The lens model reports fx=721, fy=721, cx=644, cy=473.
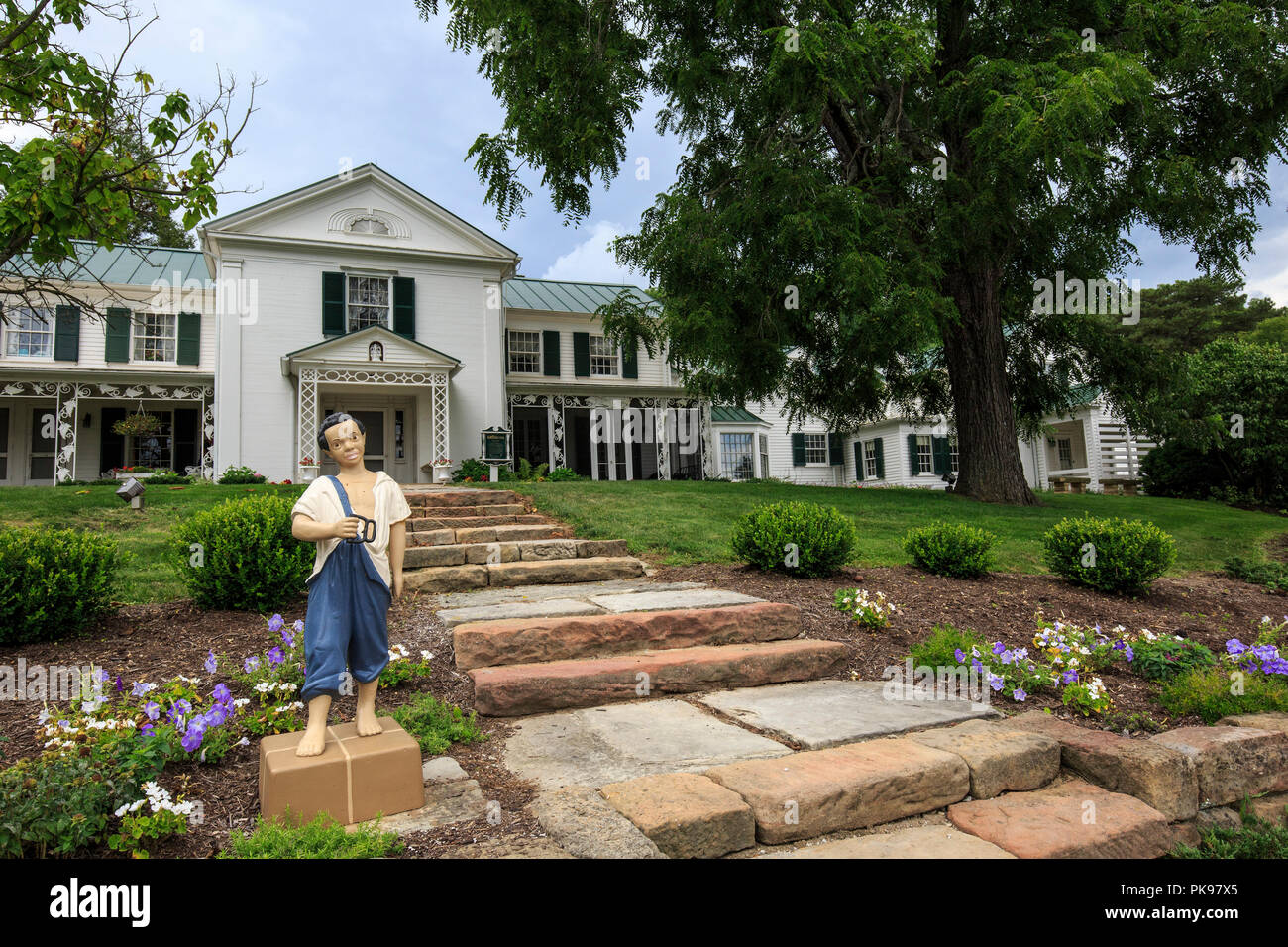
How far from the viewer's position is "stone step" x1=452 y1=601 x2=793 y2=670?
4.37 meters

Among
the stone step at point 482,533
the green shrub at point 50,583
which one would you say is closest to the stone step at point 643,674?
the green shrub at point 50,583

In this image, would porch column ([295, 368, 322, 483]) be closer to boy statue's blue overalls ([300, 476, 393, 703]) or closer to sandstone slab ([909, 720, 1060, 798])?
boy statue's blue overalls ([300, 476, 393, 703])

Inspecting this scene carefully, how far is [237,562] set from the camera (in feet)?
17.5

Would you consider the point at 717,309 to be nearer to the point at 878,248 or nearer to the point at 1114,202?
the point at 878,248

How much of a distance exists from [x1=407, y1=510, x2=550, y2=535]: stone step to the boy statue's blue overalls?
5078mm

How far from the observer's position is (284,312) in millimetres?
16906

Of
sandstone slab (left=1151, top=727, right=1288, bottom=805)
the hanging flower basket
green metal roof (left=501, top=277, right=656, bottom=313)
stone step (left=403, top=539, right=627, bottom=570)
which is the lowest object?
Answer: sandstone slab (left=1151, top=727, right=1288, bottom=805)

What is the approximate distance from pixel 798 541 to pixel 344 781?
195 inches

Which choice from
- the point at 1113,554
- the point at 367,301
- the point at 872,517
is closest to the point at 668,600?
the point at 1113,554

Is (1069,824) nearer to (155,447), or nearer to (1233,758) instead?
(1233,758)

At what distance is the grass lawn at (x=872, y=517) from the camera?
848cm

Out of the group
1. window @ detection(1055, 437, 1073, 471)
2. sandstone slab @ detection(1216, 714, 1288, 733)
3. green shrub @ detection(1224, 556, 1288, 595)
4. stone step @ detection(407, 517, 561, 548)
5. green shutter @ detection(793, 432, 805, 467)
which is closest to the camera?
sandstone slab @ detection(1216, 714, 1288, 733)

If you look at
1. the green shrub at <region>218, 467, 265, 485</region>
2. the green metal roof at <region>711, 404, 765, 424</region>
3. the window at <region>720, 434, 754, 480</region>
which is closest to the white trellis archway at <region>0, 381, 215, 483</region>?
the green shrub at <region>218, 467, 265, 485</region>
